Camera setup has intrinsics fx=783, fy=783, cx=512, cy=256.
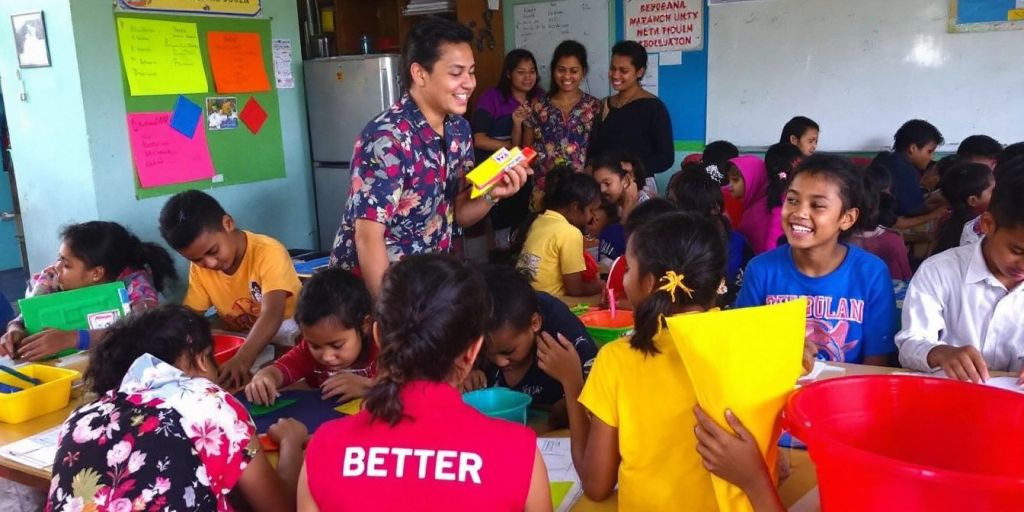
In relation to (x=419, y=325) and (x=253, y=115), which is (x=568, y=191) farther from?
(x=419, y=325)

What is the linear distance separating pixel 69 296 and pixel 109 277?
256 mm

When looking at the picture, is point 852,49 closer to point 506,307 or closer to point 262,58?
point 262,58

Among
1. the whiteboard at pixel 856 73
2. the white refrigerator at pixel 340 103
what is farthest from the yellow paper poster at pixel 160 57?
the whiteboard at pixel 856 73

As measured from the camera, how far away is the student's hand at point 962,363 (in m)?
1.57

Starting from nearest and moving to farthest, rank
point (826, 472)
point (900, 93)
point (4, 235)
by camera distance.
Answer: point (826, 472), point (900, 93), point (4, 235)

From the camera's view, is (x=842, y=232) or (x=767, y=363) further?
(x=842, y=232)

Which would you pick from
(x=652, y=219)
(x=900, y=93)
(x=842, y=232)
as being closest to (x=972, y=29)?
(x=900, y=93)

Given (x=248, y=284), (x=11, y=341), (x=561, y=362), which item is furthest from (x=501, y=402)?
(x=11, y=341)

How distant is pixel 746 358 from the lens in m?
1.11

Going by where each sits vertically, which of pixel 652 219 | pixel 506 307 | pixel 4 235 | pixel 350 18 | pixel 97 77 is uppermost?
pixel 350 18

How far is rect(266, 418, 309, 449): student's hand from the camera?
1642 mm

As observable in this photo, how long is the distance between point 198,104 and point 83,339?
181 centimetres

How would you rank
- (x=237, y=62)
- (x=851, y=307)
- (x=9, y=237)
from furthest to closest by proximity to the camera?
(x=9, y=237) → (x=237, y=62) → (x=851, y=307)

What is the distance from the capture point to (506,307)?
1.81m
